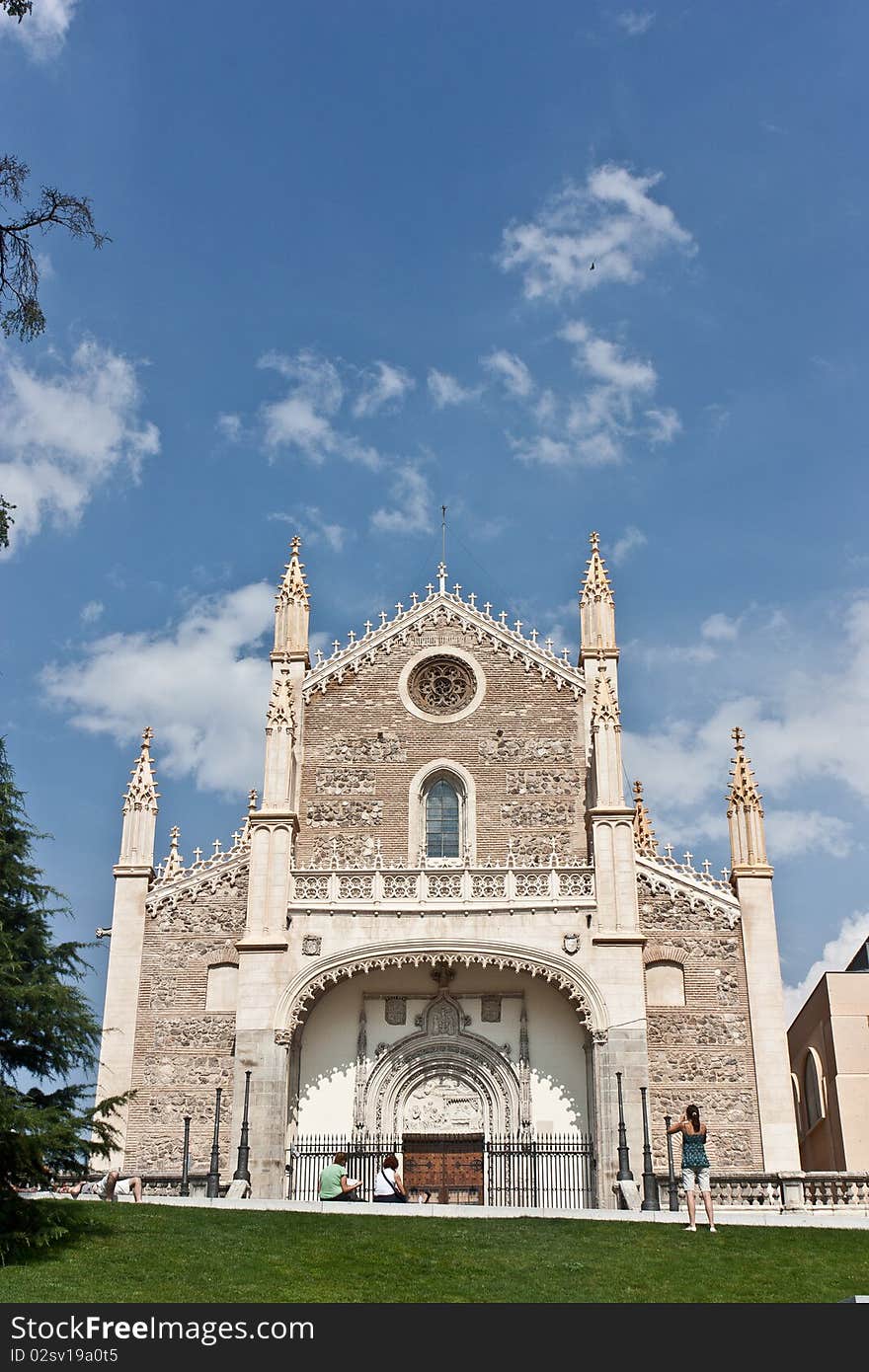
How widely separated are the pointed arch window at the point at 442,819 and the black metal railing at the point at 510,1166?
678 cm

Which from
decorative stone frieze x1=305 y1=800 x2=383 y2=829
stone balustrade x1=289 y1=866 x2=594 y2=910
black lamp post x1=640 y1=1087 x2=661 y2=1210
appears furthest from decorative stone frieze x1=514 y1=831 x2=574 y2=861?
black lamp post x1=640 y1=1087 x2=661 y2=1210

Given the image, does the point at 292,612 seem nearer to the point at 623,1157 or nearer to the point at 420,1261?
the point at 623,1157

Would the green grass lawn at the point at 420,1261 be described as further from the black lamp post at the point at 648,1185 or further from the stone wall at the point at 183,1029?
the stone wall at the point at 183,1029

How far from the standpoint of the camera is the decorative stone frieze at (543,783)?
34750mm

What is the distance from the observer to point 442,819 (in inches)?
1380

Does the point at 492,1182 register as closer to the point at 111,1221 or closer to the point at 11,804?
the point at 111,1221

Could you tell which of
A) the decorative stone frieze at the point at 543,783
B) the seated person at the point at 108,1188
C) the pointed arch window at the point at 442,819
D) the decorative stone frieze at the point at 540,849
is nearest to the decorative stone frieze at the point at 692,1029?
the decorative stone frieze at the point at 540,849

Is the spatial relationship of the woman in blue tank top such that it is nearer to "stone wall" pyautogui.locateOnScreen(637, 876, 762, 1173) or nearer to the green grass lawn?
the green grass lawn

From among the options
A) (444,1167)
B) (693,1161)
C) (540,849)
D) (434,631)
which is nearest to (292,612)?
(434,631)
